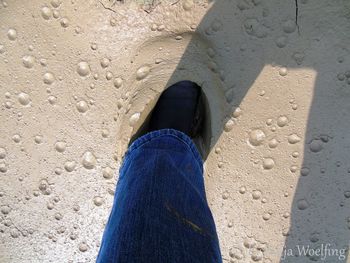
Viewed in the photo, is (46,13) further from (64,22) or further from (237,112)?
(237,112)

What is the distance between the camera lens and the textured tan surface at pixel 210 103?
842 millimetres

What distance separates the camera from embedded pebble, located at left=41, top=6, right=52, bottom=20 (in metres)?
0.83

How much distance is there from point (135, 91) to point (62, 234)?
44cm

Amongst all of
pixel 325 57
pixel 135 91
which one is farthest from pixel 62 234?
pixel 325 57

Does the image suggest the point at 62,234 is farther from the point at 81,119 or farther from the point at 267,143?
the point at 267,143

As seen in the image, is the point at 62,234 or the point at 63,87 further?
the point at 62,234

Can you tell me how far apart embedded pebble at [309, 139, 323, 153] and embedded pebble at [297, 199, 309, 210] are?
5.3 inches

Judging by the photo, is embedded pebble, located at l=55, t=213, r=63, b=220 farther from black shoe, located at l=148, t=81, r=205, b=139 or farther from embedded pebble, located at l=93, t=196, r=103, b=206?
black shoe, located at l=148, t=81, r=205, b=139

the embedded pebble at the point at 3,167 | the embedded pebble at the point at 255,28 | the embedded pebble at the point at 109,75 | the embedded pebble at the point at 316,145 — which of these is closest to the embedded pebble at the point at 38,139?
the embedded pebble at the point at 3,167

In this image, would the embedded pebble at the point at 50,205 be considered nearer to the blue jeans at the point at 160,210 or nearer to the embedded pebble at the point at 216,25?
the blue jeans at the point at 160,210

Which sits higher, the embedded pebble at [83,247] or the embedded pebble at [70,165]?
the embedded pebble at [70,165]

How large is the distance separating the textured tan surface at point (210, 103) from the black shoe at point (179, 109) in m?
0.03

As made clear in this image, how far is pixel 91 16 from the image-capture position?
0.84 meters

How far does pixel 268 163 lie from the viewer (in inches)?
→ 36.5
